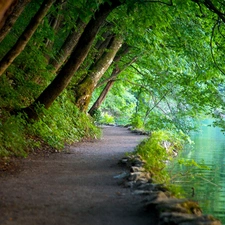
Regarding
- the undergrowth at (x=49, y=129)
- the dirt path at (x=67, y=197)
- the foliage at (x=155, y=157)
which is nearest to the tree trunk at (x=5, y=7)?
the dirt path at (x=67, y=197)

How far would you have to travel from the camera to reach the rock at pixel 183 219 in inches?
165

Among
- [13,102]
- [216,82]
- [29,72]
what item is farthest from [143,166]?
[216,82]

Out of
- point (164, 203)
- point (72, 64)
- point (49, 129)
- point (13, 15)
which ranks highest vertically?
Result: point (13, 15)

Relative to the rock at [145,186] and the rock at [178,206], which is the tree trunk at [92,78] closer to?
the rock at [145,186]

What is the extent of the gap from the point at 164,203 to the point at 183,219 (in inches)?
29.3

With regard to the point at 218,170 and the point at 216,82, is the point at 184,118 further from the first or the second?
the point at 218,170

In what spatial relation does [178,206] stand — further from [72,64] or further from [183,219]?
[72,64]

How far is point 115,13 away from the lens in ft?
43.7

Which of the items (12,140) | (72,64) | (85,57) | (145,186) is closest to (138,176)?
(145,186)

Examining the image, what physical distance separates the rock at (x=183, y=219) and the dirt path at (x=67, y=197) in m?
0.31

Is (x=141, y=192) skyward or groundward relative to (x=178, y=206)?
groundward

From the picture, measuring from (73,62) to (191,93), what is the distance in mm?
8721

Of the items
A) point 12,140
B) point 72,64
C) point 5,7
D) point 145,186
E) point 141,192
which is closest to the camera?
point 5,7

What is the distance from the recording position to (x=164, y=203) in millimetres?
5016
